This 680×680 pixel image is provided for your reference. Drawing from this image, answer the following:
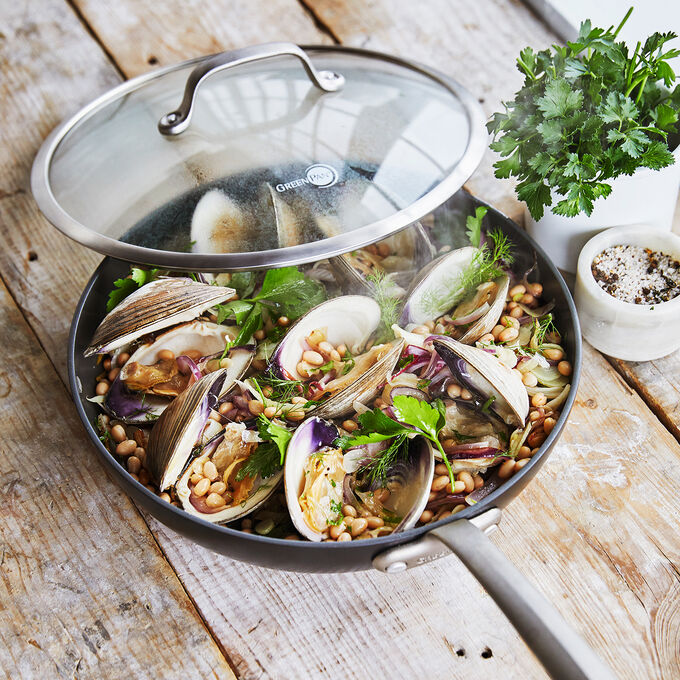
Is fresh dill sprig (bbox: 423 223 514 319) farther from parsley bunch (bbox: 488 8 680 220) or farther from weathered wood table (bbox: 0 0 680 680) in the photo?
weathered wood table (bbox: 0 0 680 680)

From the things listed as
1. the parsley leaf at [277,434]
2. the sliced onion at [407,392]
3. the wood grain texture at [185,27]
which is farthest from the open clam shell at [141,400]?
the wood grain texture at [185,27]

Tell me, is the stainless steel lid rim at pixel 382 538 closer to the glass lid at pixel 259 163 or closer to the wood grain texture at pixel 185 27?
the glass lid at pixel 259 163

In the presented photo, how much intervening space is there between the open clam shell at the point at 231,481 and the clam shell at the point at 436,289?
0.31m

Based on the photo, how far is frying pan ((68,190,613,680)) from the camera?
2.35 feet

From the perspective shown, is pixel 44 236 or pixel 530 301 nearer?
pixel 530 301

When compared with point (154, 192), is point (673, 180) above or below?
above

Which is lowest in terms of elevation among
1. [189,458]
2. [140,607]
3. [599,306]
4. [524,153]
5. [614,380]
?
[140,607]

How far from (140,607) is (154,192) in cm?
58

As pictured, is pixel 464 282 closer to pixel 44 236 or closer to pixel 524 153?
pixel 524 153

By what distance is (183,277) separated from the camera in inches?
45.5

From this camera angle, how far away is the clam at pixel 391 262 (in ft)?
3.80

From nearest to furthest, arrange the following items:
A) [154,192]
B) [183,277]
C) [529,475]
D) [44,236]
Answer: [529,475], [154,192], [183,277], [44,236]

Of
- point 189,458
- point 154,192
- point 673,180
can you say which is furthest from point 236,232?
point 673,180

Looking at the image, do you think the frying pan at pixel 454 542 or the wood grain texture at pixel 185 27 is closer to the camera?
the frying pan at pixel 454 542
